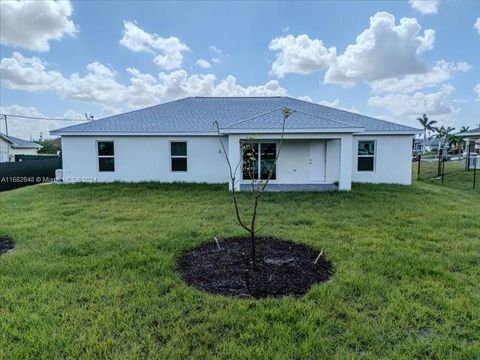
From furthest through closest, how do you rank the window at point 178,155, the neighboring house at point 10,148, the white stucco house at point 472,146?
the neighboring house at point 10,148, the white stucco house at point 472,146, the window at point 178,155

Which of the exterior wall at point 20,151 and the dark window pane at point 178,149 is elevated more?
the exterior wall at point 20,151

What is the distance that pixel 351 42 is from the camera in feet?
58.4

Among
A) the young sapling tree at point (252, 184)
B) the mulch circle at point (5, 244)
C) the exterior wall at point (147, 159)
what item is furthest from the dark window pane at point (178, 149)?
the mulch circle at point (5, 244)

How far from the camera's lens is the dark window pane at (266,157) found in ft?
47.7

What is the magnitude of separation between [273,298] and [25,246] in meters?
4.99

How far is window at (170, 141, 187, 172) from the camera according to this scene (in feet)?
48.2

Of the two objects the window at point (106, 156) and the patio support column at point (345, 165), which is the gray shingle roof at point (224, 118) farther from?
the patio support column at point (345, 165)

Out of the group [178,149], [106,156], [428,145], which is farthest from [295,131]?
[428,145]

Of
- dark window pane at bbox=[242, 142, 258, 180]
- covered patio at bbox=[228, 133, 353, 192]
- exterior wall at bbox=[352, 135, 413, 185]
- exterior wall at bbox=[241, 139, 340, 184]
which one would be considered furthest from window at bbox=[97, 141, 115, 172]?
exterior wall at bbox=[352, 135, 413, 185]

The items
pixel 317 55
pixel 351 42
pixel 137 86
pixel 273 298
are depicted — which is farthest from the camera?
pixel 137 86

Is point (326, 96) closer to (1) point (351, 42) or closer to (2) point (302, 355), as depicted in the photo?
(1) point (351, 42)

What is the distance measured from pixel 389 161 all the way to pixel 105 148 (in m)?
13.1

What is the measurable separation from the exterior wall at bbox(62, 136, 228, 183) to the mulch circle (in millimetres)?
8138

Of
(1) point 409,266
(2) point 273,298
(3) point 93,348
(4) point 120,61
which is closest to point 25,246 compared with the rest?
(3) point 93,348
